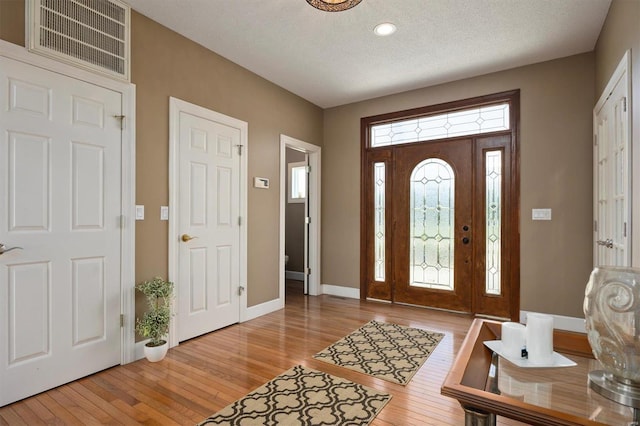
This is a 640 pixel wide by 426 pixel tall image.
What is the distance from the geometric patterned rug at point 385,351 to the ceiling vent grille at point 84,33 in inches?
112

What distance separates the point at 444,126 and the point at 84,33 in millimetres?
3743

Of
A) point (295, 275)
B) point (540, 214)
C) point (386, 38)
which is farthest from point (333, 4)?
point (295, 275)

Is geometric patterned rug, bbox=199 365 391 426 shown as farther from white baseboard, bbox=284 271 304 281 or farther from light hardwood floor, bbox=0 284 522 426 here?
white baseboard, bbox=284 271 304 281

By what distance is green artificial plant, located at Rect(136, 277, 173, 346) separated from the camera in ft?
8.54

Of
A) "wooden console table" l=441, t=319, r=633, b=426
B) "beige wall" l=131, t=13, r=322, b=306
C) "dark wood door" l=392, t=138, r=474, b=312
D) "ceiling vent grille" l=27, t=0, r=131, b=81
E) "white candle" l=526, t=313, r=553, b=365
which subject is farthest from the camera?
"dark wood door" l=392, t=138, r=474, b=312

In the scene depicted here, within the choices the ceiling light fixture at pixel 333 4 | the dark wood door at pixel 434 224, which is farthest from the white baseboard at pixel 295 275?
the ceiling light fixture at pixel 333 4

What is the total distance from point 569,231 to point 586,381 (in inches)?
113

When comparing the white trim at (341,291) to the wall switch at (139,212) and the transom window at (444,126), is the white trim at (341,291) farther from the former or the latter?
the wall switch at (139,212)

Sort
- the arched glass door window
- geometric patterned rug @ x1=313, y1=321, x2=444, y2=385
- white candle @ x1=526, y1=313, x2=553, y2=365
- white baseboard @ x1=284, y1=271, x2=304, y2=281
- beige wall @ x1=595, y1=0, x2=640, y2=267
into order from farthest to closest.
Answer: white baseboard @ x1=284, y1=271, x2=304, y2=281, the arched glass door window, geometric patterned rug @ x1=313, y1=321, x2=444, y2=385, beige wall @ x1=595, y1=0, x2=640, y2=267, white candle @ x1=526, y1=313, x2=553, y2=365

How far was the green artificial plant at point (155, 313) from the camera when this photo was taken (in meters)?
2.60

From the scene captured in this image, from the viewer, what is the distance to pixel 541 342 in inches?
49.6

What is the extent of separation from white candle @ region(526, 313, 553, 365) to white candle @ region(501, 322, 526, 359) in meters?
0.04

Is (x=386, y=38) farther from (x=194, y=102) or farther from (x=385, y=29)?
(x=194, y=102)

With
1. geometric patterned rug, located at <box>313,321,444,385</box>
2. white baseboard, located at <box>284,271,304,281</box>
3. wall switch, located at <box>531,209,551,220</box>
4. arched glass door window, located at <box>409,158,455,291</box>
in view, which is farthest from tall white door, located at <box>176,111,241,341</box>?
wall switch, located at <box>531,209,551,220</box>
